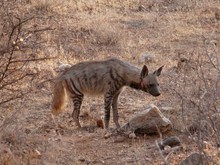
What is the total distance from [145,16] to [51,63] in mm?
6046

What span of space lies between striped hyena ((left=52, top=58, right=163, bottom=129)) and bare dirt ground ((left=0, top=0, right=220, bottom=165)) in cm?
29

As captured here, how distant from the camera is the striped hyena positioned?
887 centimetres

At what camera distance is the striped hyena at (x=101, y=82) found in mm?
8867

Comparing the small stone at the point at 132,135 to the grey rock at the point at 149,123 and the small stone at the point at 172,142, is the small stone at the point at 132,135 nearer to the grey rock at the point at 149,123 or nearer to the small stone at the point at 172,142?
Answer: the grey rock at the point at 149,123

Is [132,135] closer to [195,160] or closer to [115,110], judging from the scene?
[115,110]

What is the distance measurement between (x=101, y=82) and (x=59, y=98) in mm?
643

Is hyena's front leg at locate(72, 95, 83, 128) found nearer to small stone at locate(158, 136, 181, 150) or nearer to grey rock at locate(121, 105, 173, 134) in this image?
grey rock at locate(121, 105, 173, 134)

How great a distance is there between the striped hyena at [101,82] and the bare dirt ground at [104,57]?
11.6 inches

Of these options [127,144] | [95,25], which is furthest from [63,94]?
[95,25]

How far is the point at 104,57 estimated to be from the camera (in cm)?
1283

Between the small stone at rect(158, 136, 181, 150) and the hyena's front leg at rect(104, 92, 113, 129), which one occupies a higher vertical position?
the small stone at rect(158, 136, 181, 150)

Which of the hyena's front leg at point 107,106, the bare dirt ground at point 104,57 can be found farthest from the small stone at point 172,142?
the hyena's front leg at point 107,106

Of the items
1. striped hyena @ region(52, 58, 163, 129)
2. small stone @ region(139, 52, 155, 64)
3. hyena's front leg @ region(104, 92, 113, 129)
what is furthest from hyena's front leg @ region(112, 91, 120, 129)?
small stone @ region(139, 52, 155, 64)

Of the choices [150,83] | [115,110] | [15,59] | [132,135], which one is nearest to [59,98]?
[115,110]
